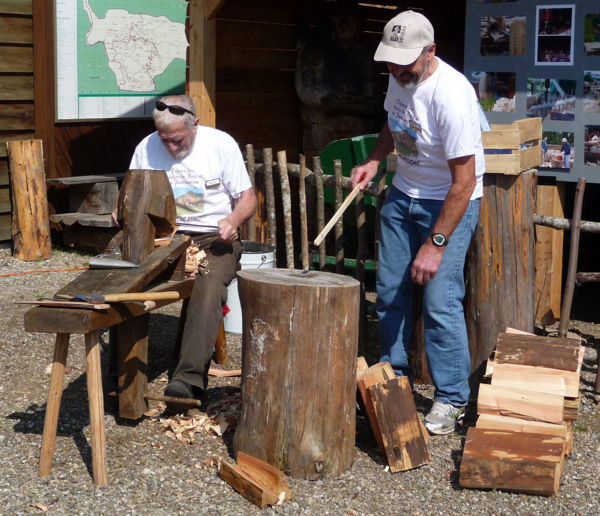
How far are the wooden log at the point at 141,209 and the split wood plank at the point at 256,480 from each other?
1152mm

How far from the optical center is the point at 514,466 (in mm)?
4117

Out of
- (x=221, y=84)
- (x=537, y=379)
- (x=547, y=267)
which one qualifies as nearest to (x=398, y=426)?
(x=537, y=379)

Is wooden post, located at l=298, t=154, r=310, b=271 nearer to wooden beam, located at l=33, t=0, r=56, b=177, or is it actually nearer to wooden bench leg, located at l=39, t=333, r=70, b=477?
wooden bench leg, located at l=39, t=333, r=70, b=477

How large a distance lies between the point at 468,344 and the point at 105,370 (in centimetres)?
224

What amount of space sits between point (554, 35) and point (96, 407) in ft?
13.9

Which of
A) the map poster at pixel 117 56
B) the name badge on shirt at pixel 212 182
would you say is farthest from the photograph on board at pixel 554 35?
the map poster at pixel 117 56

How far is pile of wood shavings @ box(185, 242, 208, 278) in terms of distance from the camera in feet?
16.5

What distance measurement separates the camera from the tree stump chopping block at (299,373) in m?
4.12

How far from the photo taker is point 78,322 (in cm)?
Result: 388

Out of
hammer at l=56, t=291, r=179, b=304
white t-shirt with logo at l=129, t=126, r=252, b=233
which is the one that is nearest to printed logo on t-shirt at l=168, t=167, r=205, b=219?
white t-shirt with logo at l=129, t=126, r=252, b=233

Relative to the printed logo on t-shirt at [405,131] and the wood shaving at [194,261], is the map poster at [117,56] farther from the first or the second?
the printed logo on t-shirt at [405,131]

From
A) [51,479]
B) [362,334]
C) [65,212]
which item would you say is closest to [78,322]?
[51,479]

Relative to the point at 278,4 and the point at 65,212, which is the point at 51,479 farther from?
the point at 278,4

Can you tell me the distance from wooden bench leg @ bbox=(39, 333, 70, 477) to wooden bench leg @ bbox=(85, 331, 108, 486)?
115 mm
